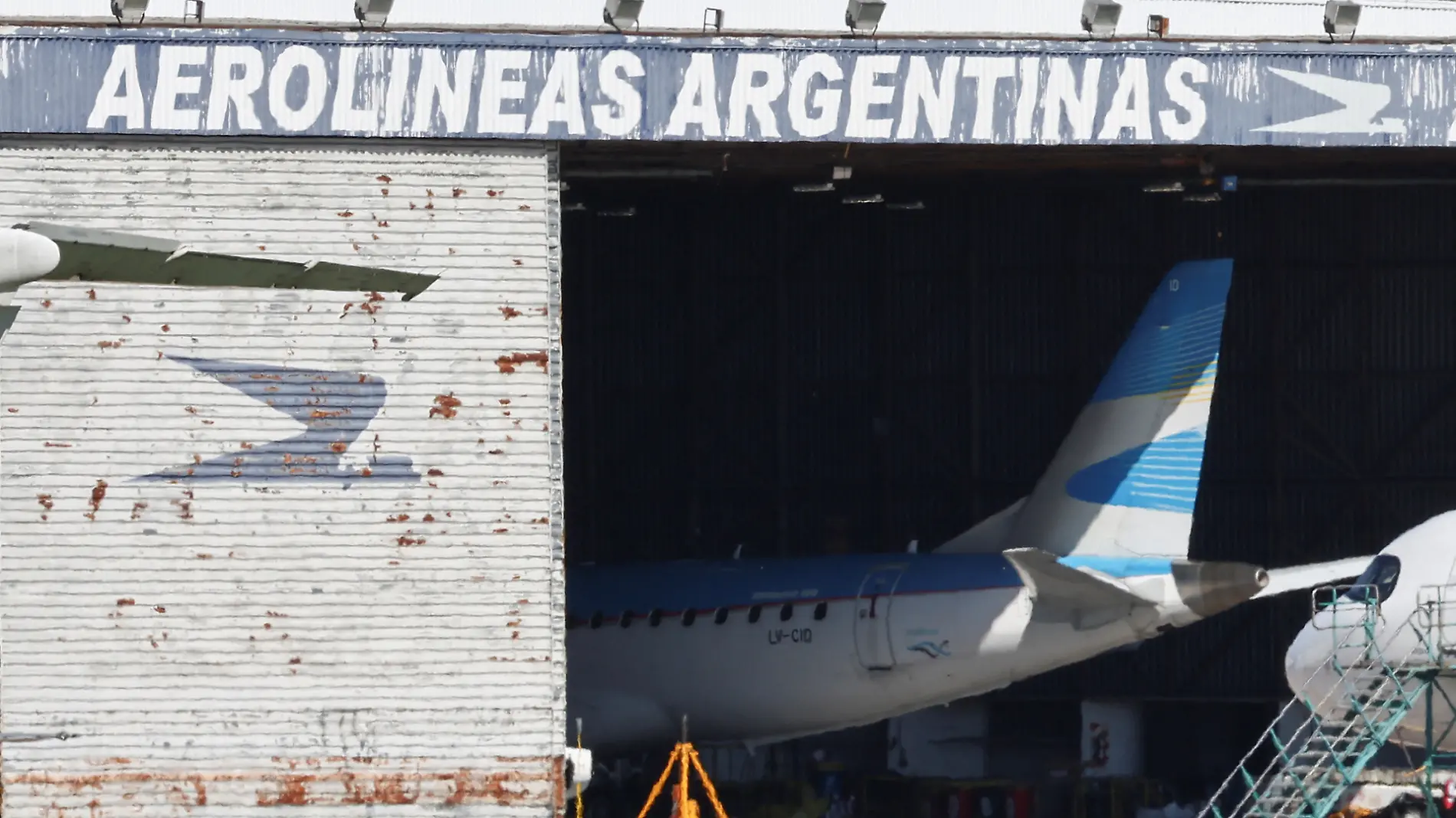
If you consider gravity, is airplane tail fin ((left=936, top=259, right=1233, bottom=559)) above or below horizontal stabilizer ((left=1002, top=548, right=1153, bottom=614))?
above

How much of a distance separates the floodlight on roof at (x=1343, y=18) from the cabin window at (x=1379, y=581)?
625 centimetres

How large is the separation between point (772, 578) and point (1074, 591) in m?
5.19

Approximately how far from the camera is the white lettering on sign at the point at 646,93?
20.7 metres

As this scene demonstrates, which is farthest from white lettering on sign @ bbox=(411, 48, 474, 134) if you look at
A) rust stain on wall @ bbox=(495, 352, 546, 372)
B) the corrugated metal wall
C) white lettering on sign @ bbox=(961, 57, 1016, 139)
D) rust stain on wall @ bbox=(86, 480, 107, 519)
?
the corrugated metal wall

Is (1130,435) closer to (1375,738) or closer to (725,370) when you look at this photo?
(1375,738)

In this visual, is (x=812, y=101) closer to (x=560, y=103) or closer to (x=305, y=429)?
(x=560, y=103)

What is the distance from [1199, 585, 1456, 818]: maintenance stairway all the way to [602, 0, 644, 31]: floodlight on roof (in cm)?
958

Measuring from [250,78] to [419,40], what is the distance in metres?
1.82

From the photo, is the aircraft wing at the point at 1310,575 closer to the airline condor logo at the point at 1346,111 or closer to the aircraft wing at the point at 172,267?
the airline condor logo at the point at 1346,111

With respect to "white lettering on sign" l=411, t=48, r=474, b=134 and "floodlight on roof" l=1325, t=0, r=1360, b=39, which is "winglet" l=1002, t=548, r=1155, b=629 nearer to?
"floodlight on roof" l=1325, t=0, r=1360, b=39

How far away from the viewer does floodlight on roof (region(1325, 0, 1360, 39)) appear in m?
22.0

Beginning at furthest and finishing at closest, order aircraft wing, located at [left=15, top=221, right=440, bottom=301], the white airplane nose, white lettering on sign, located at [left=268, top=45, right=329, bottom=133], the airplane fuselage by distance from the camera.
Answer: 1. the airplane fuselage
2. white lettering on sign, located at [left=268, top=45, right=329, bottom=133]
3. the white airplane nose
4. aircraft wing, located at [left=15, top=221, right=440, bottom=301]

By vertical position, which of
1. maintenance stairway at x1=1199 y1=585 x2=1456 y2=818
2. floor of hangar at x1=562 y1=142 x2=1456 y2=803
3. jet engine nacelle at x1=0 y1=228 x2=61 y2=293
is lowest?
maintenance stairway at x1=1199 y1=585 x2=1456 y2=818

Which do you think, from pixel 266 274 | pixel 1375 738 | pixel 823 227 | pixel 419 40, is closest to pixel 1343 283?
pixel 823 227
